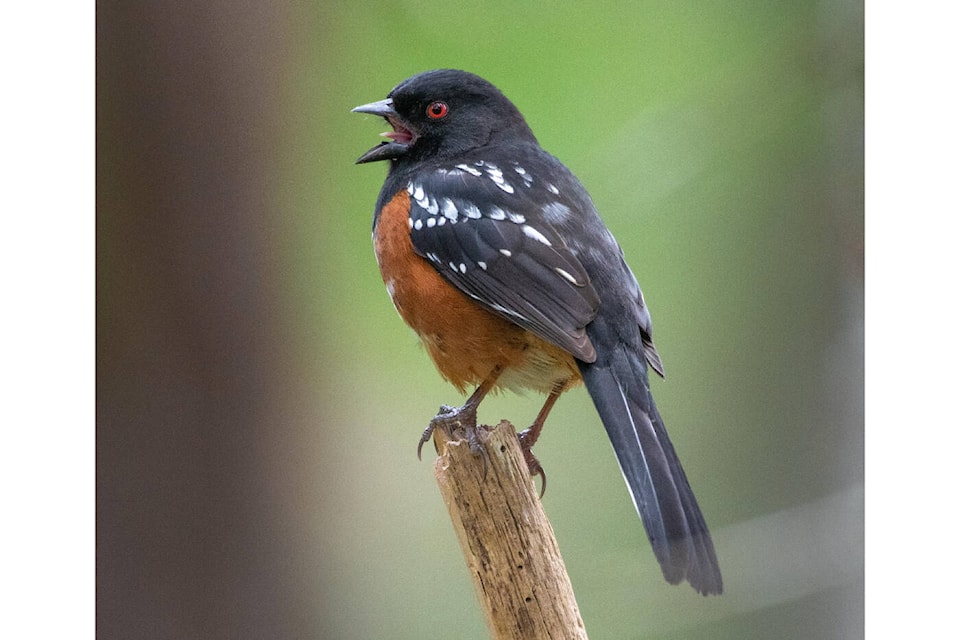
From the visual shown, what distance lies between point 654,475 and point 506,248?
51 cm

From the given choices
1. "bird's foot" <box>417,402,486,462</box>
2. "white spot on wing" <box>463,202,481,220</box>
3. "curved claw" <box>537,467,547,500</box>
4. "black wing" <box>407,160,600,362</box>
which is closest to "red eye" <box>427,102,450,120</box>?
"black wing" <box>407,160,600,362</box>

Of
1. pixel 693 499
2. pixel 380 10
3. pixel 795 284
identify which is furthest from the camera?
pixel 795 284

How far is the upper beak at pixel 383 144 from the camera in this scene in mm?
1891

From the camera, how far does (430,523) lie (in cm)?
185

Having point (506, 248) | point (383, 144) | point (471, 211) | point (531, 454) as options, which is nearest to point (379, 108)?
point (383, 144)

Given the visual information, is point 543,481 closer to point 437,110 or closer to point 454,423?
point 454,423

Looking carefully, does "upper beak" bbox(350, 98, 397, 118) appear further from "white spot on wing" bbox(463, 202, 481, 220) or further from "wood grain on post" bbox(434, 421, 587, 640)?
"wood grain on post" bbox(434, 421, 587, 640)

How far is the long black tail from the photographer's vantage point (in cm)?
156

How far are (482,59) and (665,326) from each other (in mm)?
629

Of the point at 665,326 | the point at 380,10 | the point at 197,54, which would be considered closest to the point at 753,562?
the point at 665,326

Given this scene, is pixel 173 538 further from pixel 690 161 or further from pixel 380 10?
pixel 690 161

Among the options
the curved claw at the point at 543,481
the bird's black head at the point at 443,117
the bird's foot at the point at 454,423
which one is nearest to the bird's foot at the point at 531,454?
the curved claw at the point at 543,481

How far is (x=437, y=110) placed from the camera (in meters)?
2.01

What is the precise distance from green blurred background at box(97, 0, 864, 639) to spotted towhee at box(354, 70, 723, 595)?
6cm
